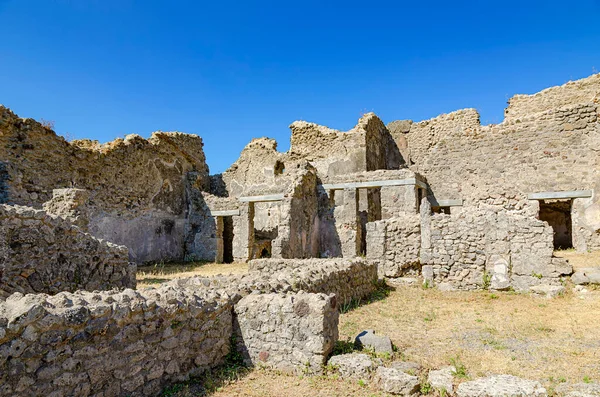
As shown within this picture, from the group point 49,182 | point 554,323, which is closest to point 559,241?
point 554,323

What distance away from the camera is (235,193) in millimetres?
23641

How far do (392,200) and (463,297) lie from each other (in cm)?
891

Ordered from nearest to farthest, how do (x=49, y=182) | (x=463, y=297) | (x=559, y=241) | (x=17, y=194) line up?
(x=463, y=297), (x=17, y=194), (x=49, y=182), (x=559, y=241)

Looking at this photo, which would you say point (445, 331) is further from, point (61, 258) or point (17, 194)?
point (17, 194)

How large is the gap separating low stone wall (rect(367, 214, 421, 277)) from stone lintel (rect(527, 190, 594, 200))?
265 inches

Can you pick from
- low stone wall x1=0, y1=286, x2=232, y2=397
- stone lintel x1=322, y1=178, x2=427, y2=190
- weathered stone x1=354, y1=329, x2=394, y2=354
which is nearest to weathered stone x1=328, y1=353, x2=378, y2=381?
weathered stone x1=354, y1=329, x2=394, y2=354

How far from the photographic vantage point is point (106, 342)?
3.59m

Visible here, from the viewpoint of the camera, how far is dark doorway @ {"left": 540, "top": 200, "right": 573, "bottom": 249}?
56.0 feet

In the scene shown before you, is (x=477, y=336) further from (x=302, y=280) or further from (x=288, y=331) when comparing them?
(x=288, y=331)

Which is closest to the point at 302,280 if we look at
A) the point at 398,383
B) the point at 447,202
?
the point at 398,383

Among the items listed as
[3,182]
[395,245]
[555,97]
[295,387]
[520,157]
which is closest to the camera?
[295,387]

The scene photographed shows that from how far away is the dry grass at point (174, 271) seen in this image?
11.8 metres

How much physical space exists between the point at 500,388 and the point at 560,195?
13.3 metres

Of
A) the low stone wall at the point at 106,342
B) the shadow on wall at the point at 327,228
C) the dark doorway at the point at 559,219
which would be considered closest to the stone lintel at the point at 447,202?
the dark doorway at the point at 559,219
